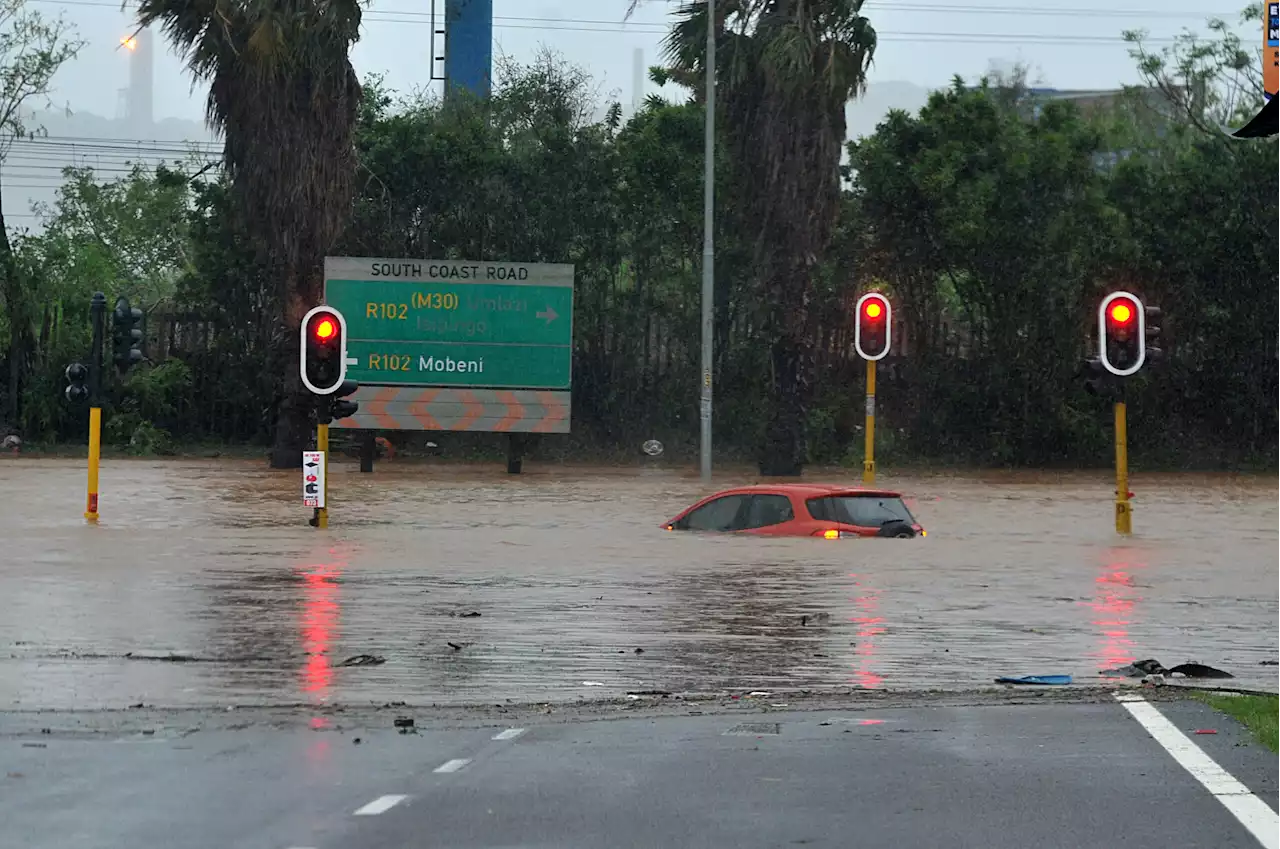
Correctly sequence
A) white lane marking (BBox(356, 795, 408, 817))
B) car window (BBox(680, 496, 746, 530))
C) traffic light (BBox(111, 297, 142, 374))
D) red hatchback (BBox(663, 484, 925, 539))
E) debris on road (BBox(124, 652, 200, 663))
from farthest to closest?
1. traffic light (BBox(111, 297, 142, 374))
2. car window (BBox(680, 496, 746, 530))
3. red hatchback (BBox(663, 484, 925, 539))
4. debris on road (BBox(124, 652, 200, 663))
5. white lane marking (BBox(356, 795, 408, 817))

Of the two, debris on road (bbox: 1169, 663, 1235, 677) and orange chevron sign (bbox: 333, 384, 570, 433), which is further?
orange chevron sign (bbox: 333, 384, 570, 433)

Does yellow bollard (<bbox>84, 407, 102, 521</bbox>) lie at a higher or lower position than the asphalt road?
higher

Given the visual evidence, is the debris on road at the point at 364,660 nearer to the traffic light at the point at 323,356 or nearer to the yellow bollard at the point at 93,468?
the traffic light at the point at 323,356

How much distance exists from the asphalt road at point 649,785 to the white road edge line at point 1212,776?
39mm

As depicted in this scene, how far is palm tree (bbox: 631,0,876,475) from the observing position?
38.3 meters

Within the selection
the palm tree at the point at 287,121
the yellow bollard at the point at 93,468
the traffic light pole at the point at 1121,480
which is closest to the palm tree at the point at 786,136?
the palm tree at the point at 287,121

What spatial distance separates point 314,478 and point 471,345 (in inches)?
531

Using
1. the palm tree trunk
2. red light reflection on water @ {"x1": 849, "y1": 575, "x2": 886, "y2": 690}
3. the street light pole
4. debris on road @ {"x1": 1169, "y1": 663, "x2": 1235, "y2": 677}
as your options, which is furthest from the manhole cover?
the palm tree trunk

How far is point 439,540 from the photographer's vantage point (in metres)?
24.4

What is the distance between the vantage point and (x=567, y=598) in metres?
18.2

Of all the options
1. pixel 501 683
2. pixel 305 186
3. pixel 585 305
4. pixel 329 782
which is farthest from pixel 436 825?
pixel 585 305

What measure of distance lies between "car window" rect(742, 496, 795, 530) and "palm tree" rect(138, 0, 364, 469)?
623 inches

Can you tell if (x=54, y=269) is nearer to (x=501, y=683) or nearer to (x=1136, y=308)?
(x=1136, y=308)

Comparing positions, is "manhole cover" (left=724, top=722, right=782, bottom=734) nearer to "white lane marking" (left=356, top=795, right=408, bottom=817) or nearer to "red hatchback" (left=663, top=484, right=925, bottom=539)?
"white lane marking" (left=356, top=795, right=408, bottom=817)
